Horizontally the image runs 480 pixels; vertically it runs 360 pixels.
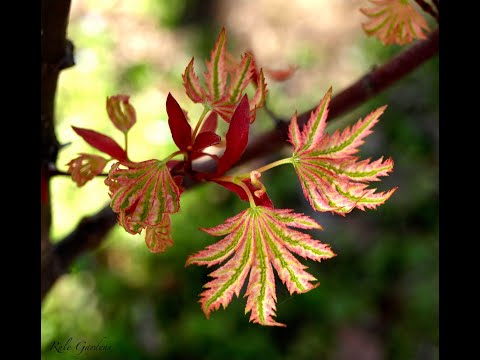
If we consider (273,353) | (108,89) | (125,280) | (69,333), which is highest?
(108,89)

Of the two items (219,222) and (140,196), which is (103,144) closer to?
(140,196)

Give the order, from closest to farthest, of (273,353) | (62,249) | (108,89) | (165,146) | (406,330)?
1. (62,249)
2. (273,353)
3. (406,330)
4. (165,146)
5. (108,89)

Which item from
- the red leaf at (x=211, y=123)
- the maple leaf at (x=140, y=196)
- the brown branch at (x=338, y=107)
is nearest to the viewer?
the maple leaf at (x=140, y=196)

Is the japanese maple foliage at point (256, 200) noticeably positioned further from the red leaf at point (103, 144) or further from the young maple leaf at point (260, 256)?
the red leaf at point (103, 144)

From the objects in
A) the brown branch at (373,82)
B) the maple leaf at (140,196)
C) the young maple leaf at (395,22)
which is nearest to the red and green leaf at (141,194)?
the maple leaf at (140,196)
